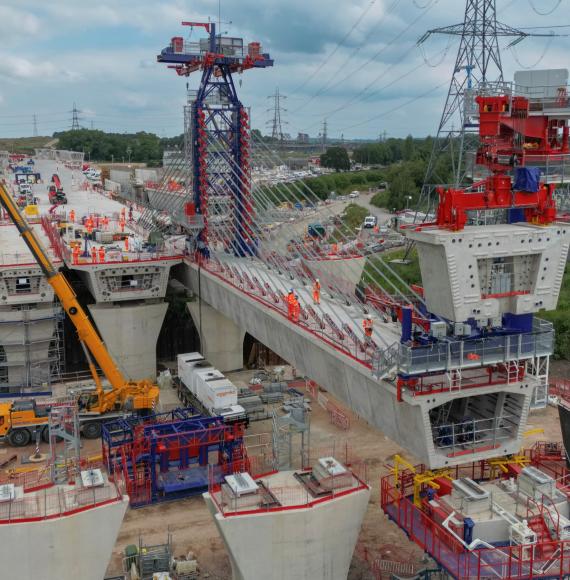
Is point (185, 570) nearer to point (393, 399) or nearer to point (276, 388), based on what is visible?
point (393, 399)

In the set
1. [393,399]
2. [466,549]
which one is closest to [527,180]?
[393,399]

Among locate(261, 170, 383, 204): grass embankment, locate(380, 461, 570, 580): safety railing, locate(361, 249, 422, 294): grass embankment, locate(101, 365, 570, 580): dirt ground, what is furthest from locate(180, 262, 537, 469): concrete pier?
locate(261, 170, 383, 204): grass embankment

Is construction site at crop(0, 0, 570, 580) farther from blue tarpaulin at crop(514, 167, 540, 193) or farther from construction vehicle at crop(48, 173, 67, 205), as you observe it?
construction vehicle at crop(48, 173, 67, 205)

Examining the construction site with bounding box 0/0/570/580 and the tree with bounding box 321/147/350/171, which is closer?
the construction site with bounding box 0/0/570/580

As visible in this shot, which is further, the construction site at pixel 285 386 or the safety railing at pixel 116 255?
the safety railing at pixel 116 255

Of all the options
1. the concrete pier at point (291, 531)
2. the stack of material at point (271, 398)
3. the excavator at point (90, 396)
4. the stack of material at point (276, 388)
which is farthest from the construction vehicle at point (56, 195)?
the concrete pier at point (291, 531)

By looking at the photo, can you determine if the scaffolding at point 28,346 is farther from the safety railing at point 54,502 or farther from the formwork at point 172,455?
the safety railing at point 54,502
